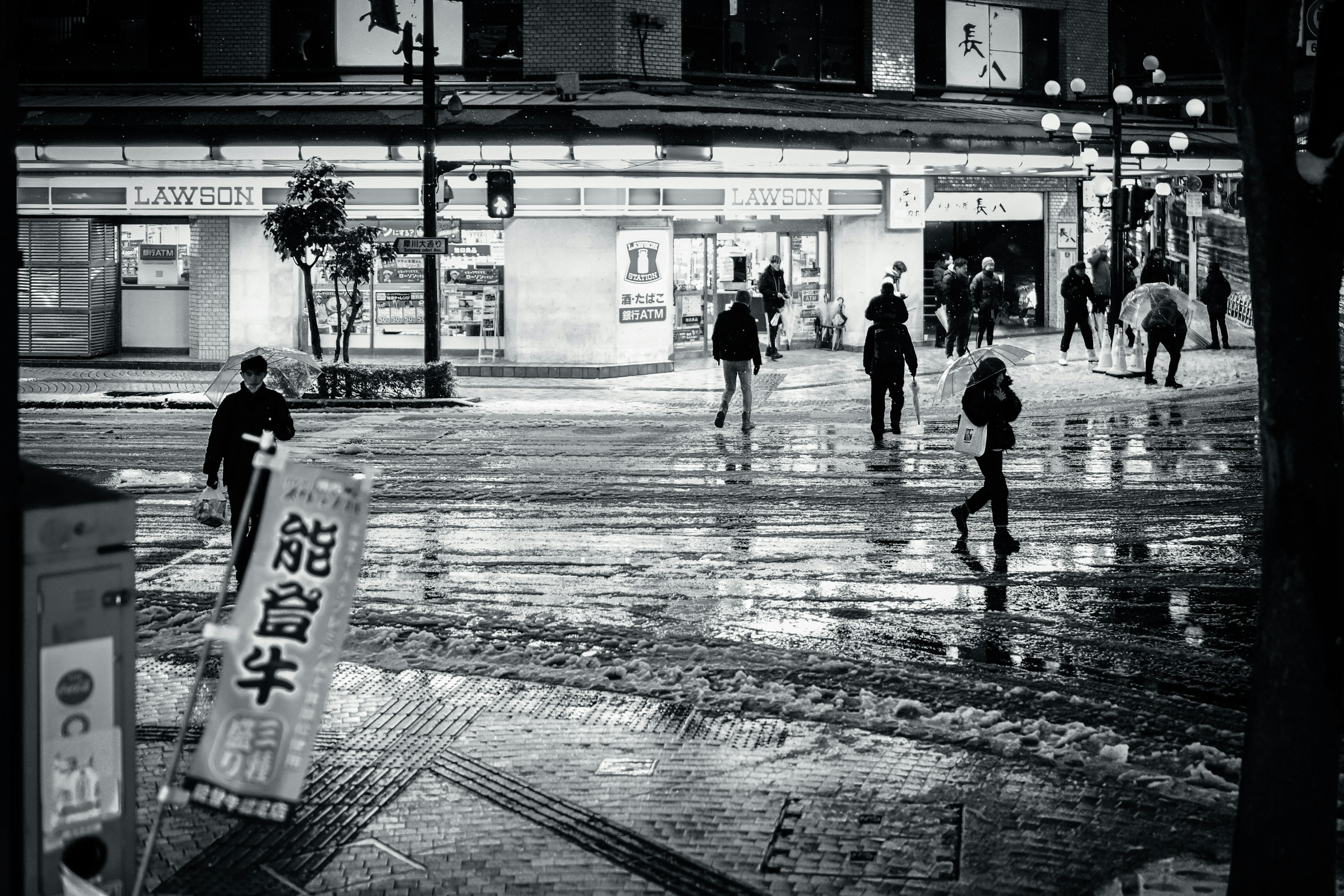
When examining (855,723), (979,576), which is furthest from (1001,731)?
(979,576)

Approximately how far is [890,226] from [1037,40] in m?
9.22

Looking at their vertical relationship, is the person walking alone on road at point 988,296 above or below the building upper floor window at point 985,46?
below

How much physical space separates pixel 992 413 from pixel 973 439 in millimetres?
256

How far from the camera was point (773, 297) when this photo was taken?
3161 cm

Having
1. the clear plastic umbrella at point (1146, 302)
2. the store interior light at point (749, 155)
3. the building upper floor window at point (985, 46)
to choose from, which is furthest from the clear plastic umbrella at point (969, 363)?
the building upper floor window at point (985, 46)

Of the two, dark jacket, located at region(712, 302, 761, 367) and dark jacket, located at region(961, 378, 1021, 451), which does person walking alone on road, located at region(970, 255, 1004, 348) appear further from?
dark jacket, located at region(961, 378, 1021, 451)

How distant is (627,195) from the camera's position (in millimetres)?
29109

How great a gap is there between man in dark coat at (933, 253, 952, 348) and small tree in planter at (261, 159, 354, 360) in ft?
36.7

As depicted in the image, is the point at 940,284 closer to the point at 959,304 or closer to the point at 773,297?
the point at 959,304

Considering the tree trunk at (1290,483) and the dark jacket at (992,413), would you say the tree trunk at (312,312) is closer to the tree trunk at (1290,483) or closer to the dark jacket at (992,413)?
the dark jacket at (992,413)

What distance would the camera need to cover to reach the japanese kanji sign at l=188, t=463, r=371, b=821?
4.94 m

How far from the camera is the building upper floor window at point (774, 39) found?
32.8 m

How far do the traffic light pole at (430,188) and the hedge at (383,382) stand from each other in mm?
336

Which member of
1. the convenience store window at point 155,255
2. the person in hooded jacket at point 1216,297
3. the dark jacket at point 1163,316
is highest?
the convenience store window at point 155,255
